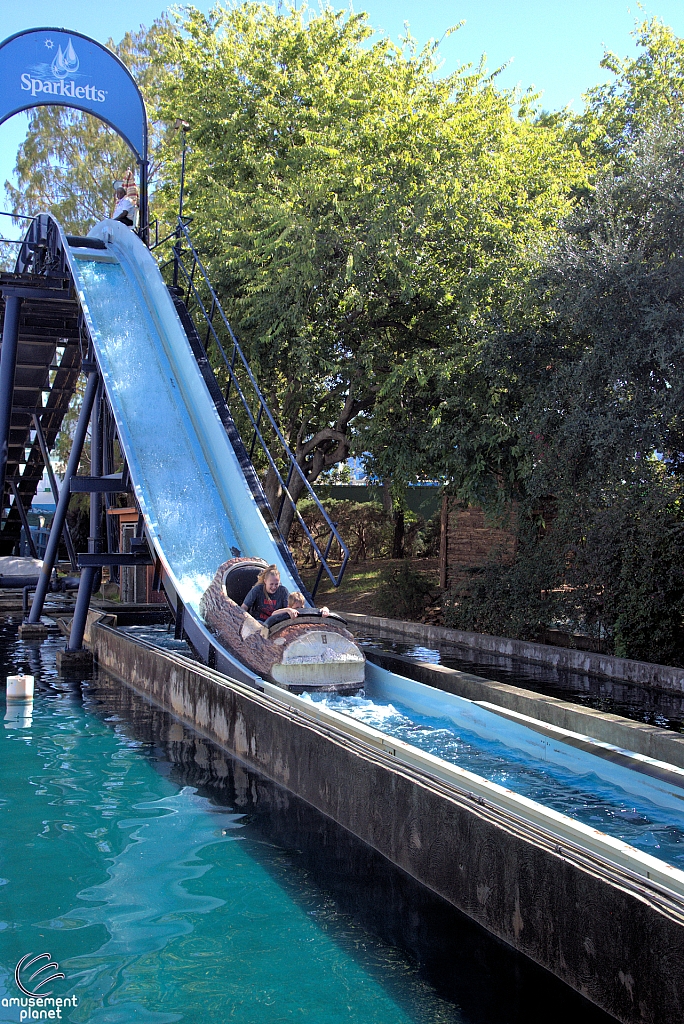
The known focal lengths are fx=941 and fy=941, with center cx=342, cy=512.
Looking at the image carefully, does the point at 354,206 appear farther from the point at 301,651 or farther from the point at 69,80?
the point at 301,651

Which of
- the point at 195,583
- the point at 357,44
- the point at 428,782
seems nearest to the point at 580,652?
the point at 195,583

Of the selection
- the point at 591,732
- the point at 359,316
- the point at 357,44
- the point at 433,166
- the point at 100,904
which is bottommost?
the point at 100,904

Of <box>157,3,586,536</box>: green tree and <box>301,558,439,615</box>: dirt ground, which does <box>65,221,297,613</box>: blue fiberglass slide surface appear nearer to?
<box>157,3,586,536</box>: green tree

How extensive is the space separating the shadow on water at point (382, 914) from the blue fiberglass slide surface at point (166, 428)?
13.8 ft

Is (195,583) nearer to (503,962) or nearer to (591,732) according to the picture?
(591,732)

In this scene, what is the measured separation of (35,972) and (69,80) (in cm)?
1612

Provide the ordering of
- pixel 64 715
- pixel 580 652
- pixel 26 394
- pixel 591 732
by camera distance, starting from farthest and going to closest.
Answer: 1. pixel 26 394
2. pixel 580 652
3. pixel 64 715
4. pixel 591 732

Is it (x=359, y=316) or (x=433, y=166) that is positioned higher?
(x=433, y=166)

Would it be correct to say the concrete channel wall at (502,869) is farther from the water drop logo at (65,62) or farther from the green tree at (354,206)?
the water drop logo at (65,62)

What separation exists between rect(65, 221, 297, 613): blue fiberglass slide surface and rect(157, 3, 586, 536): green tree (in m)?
2.59

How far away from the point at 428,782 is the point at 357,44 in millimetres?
18423

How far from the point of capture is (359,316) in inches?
690

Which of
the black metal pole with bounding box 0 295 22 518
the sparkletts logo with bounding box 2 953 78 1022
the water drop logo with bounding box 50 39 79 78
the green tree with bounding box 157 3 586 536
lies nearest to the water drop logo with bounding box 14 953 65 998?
the sparkletts logo with bounding box 2 953 78 1022

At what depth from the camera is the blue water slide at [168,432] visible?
38.4ft
